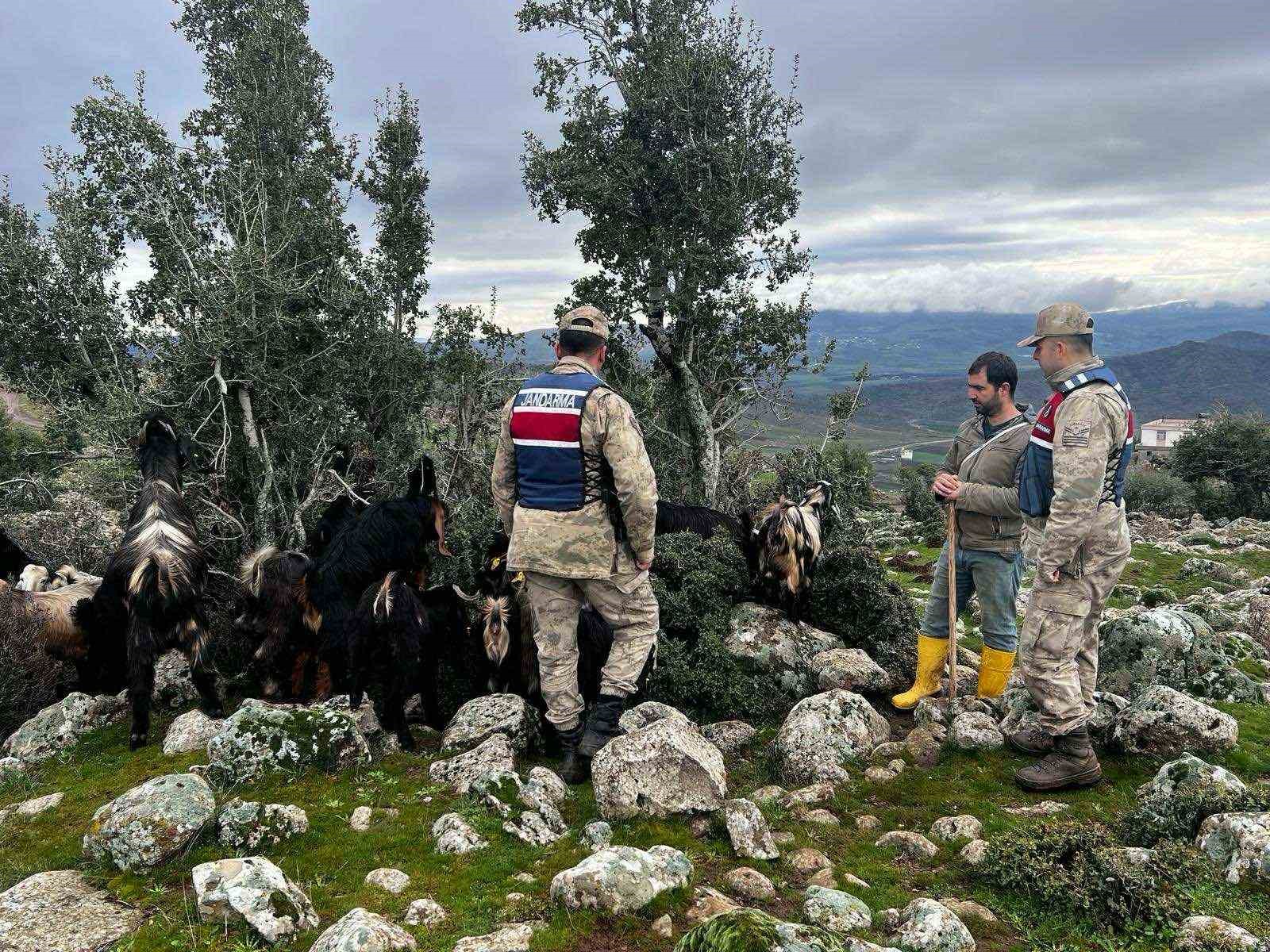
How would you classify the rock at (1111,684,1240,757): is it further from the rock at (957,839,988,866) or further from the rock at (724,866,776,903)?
the rock at (724,866,776,903)

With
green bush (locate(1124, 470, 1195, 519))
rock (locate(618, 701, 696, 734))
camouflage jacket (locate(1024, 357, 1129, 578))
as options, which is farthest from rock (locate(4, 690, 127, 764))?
green bush (locate(1124, 470, 1195, 519))

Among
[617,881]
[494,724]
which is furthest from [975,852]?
[494,724]

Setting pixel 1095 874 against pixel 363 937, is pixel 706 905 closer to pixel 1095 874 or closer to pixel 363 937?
pixel 363 937

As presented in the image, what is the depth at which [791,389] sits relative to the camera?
694 inches

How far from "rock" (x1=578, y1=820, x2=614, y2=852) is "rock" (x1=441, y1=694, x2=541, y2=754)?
58.3 inches

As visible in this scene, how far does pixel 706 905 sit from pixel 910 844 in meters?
1.68

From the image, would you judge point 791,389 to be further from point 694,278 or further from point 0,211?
point 0,211

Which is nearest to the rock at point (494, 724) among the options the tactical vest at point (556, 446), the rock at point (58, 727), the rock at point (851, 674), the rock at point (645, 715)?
the rock at point (645, 715)

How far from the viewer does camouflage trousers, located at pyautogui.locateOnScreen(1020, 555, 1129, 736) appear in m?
5.45

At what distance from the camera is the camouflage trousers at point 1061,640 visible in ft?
17.9

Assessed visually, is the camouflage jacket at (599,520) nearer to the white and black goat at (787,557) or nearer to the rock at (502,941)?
the rock at (502,941)

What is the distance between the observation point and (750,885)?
4.18 m

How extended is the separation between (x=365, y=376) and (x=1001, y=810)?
30.4 feet

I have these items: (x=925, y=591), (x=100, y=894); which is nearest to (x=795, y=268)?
(x=925, y=591)
